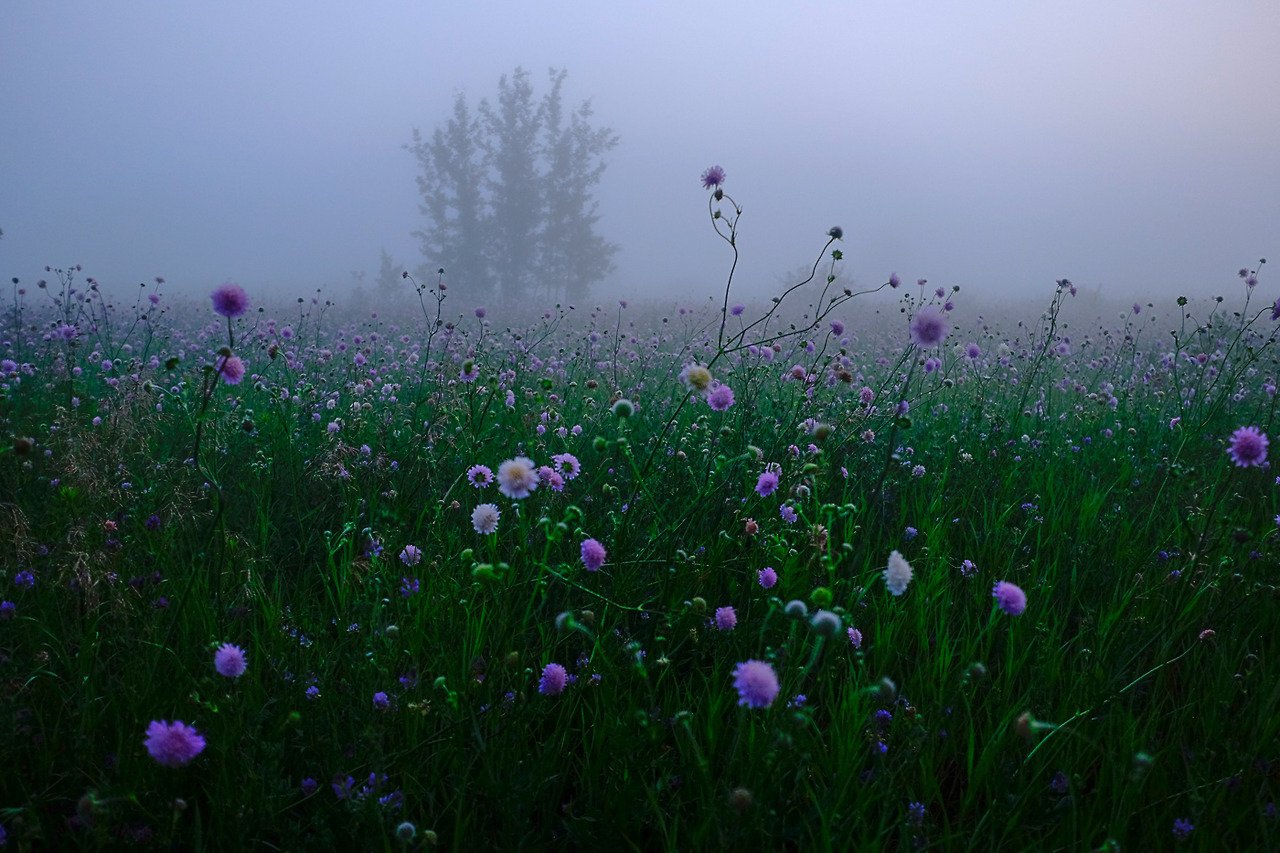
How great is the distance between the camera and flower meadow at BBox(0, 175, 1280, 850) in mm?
1482

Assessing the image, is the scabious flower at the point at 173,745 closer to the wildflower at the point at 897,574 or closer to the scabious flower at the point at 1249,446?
the wildflower at the point at 897,574

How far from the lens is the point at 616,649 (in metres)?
2.10

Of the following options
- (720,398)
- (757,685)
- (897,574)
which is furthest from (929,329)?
(757,685)

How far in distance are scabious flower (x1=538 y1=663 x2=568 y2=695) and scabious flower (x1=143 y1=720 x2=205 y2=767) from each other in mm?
774

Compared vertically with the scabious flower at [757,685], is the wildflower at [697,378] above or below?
above

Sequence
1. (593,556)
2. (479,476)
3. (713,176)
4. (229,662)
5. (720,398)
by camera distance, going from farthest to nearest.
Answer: (713,176) < (720,398) < (479,476) < (593,556) < (229,662)

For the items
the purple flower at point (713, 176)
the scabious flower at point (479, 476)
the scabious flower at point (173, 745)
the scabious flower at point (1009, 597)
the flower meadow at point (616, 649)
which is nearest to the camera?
the scabious flower at point (173, 745)

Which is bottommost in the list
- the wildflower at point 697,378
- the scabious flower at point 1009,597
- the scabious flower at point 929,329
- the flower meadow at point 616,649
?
the flower meadow at point 616,649

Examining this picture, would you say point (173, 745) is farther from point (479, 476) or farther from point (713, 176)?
point (713, 176)

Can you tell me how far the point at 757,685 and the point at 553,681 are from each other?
646mm

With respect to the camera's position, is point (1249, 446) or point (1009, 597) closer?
point (1009, 597)

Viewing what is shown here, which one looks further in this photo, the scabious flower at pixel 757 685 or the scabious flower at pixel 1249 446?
the scabious flower at pixel 1249 446

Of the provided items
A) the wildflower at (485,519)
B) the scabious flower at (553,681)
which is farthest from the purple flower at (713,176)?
the scabious flower at (553,681)

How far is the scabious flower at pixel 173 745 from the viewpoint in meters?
1.33
